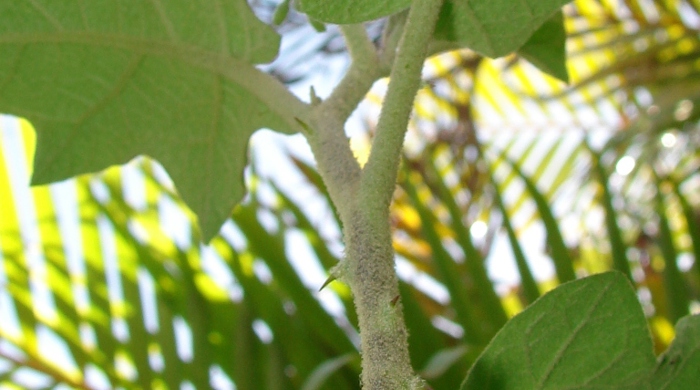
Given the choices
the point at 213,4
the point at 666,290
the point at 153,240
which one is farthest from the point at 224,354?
the point at 213,4

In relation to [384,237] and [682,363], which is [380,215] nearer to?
[384,237]

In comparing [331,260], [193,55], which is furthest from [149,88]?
[331,260]

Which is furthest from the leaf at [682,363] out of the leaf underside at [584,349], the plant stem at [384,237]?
the plant stem at [384,237]

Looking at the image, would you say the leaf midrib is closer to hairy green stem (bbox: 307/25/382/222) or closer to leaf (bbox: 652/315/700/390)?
hairy green stem (bbox: 307/25/382/222)

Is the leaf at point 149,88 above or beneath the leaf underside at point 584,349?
above

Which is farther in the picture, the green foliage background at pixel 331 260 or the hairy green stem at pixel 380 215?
the green foliage background at pixel 331 260

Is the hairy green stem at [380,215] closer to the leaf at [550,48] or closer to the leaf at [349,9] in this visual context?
the leaf at [349,9]

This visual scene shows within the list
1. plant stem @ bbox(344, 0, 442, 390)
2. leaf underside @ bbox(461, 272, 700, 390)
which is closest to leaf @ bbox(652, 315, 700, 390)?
leaf underside @ bbox(461, 272, 700, 390)
